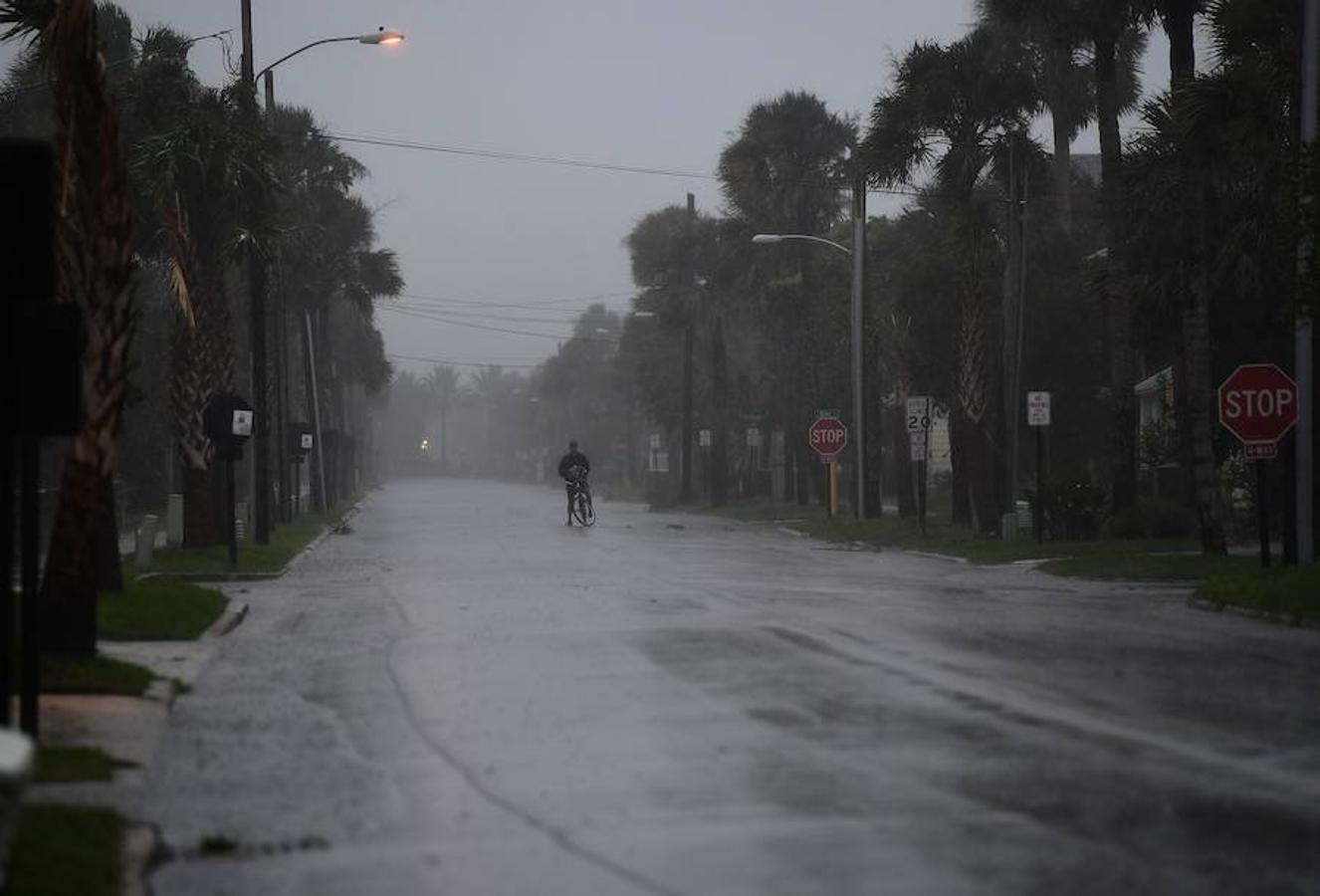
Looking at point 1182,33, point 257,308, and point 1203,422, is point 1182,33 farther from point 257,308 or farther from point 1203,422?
point 257,308

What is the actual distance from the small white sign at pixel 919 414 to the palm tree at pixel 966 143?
812 mm

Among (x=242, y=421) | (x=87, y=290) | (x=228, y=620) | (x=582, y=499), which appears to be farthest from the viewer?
(x=582, y=499)

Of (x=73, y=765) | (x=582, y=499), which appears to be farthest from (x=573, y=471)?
(x=73, y=765)

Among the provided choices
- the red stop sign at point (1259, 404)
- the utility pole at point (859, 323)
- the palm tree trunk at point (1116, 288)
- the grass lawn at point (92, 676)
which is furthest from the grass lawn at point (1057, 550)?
the grass lawn at point (92, 676)

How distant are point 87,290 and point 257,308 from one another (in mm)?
17348

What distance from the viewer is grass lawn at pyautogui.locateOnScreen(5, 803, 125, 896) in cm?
751

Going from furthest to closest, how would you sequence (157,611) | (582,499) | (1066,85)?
(1066,85) < (582,499) < (157,611)

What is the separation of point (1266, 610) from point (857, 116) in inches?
1802

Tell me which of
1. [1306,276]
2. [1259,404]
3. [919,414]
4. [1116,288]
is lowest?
[1259,404]

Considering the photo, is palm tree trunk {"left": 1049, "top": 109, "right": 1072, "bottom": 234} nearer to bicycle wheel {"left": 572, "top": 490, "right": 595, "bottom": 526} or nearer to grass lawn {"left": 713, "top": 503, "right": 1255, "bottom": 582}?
grass lawn {"left": 713, "top": 503, "right": 1255, "bottom": 582}

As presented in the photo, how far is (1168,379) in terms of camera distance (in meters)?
55.0

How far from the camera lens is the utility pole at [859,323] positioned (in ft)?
159

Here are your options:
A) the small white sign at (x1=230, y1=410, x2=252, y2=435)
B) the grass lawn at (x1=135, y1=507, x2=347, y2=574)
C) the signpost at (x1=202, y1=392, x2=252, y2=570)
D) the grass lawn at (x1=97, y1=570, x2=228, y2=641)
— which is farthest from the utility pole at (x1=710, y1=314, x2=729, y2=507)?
the grass lawn at (x1=97, y1=570, x2=228, y2=641)

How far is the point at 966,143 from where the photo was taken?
142ft
